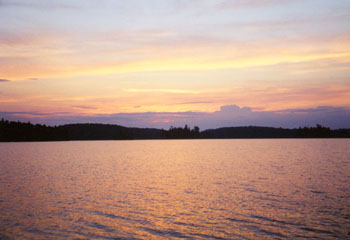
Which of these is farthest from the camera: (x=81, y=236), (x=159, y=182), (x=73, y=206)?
(x=159, y=182)

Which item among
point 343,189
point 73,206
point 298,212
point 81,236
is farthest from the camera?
point 343,189

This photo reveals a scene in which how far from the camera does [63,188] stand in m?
44.5

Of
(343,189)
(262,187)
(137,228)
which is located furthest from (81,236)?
(343,189)

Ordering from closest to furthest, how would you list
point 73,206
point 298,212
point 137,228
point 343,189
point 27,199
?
point 137,228
point 298,212
point 73,206
point 27,199
point 343,189

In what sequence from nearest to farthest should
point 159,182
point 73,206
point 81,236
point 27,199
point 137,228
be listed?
point 81,236
point 137,228
point 73,206
point 27,199
point 159,182

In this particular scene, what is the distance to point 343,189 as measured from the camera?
136ft

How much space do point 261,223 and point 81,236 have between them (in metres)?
13.9

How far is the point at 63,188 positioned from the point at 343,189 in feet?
121

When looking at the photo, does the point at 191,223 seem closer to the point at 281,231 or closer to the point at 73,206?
the point at 281,231

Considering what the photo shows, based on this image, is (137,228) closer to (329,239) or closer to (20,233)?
(20,233)

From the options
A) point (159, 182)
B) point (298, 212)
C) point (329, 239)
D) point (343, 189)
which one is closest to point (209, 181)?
point (159, 182)

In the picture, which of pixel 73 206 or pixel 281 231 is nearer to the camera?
pixel 281 231

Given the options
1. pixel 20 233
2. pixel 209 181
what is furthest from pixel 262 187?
pixel 20 233

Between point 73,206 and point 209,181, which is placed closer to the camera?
point 73,206
